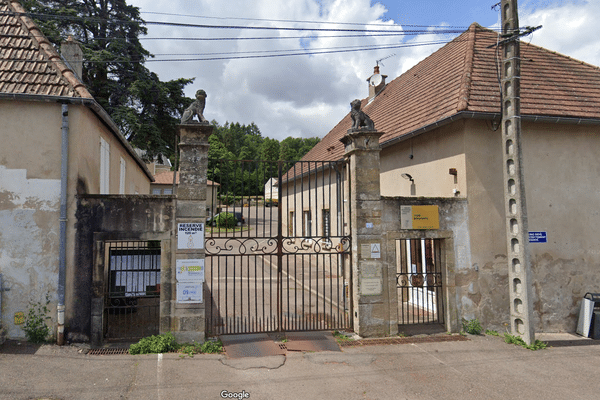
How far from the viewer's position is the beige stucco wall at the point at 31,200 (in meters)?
6.66

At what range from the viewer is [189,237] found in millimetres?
7020

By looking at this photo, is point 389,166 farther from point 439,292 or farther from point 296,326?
point 296,326

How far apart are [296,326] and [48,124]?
6.27 m

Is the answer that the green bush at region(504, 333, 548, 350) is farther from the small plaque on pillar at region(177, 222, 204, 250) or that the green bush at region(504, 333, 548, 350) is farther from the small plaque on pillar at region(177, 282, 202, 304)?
the small plaque on pillar at region(177, 222, 204, 250)

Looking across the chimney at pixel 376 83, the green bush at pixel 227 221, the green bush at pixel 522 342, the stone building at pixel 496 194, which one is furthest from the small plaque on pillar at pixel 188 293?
the chimney at pixel 376 83

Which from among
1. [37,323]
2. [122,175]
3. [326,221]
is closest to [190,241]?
[37,323]

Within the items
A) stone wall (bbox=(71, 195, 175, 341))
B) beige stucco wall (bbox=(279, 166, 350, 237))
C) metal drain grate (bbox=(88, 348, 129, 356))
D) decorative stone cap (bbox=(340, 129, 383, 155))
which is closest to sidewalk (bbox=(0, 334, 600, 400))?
metal drain grate (bbox=(88, 348, 129, 356))

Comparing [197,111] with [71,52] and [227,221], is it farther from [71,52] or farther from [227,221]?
[71,52]

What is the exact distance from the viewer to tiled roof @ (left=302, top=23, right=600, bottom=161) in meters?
8.84

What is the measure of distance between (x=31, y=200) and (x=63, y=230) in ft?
2.72

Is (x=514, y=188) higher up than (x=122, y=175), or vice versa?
(x=122, y=175)

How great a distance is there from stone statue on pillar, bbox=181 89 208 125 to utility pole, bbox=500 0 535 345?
A: 6.31 meters

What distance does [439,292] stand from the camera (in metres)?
8.50

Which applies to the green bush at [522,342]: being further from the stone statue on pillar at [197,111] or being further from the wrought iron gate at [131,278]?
the stone statue on pillar at [197,111]
